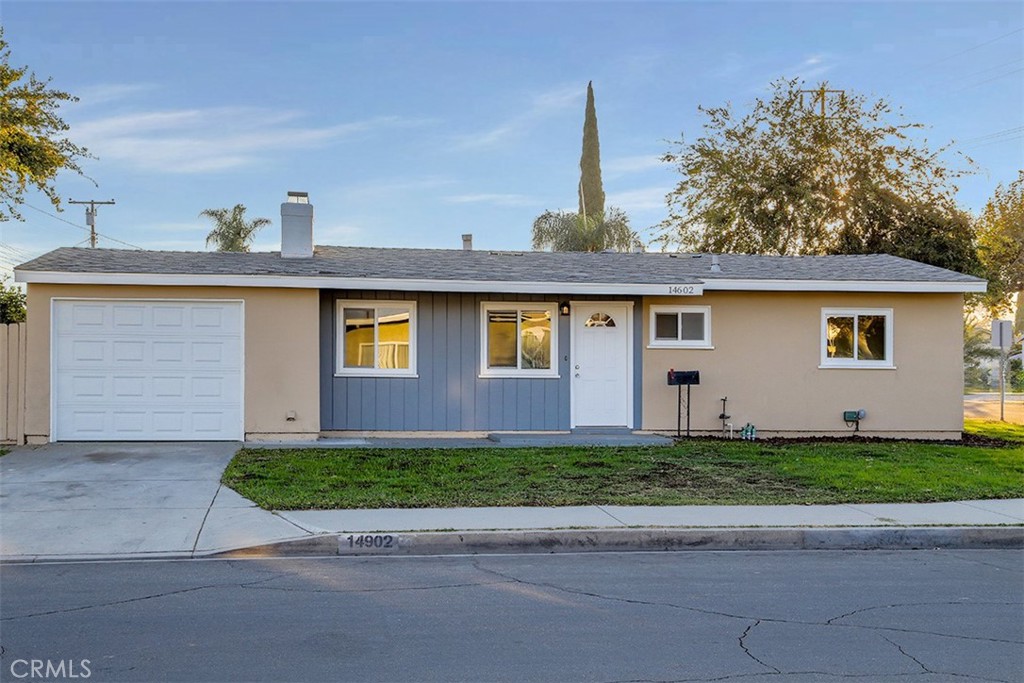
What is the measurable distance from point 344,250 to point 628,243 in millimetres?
19096

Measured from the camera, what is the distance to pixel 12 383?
44.2ft

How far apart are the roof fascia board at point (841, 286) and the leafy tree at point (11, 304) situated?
A: 64.5 feet

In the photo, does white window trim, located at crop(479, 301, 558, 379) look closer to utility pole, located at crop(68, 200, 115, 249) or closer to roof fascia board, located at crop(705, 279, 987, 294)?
roof fascia board, located at crop(705, 279, 987, 294)

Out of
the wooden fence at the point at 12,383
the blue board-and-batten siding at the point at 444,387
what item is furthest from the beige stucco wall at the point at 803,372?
the wooden fence at the point at 12,383

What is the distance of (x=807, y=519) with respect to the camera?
29.0 ft

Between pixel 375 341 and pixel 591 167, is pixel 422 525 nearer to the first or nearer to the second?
pixel 375 341

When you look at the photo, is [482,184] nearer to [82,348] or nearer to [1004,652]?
[82,348]

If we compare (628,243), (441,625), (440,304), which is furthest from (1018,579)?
(628,243)

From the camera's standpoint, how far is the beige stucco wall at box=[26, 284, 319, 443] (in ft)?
46.2

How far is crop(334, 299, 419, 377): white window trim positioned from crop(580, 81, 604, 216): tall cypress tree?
29103 mm

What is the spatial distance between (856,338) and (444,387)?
7.97 meters

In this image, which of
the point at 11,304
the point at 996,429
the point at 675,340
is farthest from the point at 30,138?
the point at 996,429

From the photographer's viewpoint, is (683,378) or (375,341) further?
(375,341)

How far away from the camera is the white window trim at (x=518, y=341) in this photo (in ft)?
50.7
